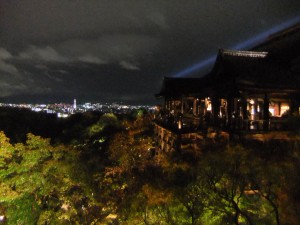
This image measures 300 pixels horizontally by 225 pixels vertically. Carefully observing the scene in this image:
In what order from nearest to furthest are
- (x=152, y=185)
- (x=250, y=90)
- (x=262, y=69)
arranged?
(x=152, y=185), (x=250, y=90), (x=262, y=69)

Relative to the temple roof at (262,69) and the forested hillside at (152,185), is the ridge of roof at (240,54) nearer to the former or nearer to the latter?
the temple roof at (262,69)


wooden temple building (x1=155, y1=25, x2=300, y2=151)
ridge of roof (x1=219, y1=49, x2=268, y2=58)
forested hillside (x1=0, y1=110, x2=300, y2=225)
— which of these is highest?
ridge of roof (x1=219, y1=49, x2=268, y2=58)

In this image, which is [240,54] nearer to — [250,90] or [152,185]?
[250,90]

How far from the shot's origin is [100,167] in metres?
22.6

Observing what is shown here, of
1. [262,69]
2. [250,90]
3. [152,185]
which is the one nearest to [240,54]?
[262,69]

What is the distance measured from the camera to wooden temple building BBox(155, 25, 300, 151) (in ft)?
52.5

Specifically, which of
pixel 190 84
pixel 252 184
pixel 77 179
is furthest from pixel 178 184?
pixel 190 84

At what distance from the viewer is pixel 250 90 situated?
1680 centimetres

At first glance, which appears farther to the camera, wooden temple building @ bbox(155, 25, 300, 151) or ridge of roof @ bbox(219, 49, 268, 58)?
ridge of roof @ bbox(219, 49, 268, 58)

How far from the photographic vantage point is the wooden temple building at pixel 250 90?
16.0m

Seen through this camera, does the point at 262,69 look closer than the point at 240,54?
Yes

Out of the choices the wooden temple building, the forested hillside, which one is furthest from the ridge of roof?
the forested hillside

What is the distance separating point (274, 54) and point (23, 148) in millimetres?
18390

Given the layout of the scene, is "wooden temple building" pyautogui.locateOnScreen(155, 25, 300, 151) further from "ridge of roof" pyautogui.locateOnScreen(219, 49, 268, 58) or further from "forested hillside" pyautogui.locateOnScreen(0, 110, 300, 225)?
"forested hillside" pyautogui.locateOnScreen(0, 110, 300, 225)
